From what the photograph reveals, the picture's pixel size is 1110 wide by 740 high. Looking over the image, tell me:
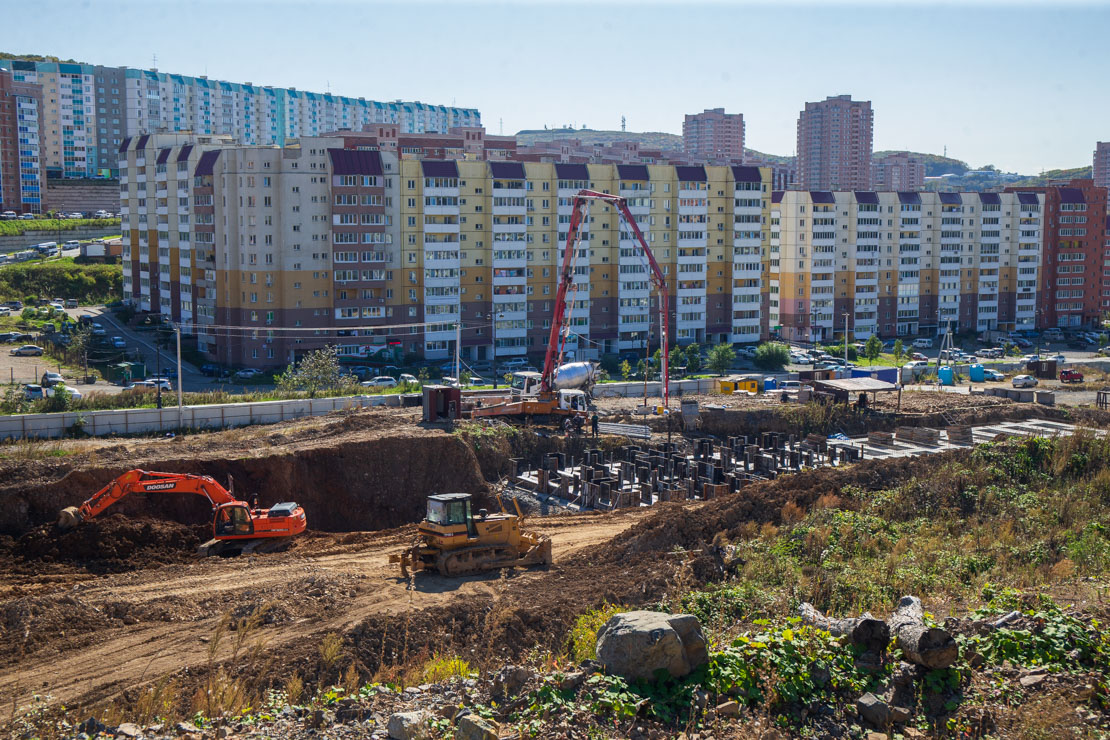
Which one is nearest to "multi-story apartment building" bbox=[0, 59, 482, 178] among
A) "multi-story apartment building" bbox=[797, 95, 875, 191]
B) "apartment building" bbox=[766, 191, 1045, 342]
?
"apartment building" bbox=[766, 191, 1045, 342]

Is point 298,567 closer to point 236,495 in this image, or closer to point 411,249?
point 236,495

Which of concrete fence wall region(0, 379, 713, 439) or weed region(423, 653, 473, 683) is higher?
concrete fence wall region(0, 379, 713, 439)

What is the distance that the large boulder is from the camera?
9.84 m

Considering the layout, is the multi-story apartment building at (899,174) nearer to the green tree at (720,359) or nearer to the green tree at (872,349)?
the green tree at (872,349)

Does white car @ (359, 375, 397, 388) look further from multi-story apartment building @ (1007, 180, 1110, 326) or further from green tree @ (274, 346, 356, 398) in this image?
multi-story apartment building @ (1007, 180, 1110, 326)

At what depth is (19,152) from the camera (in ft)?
289

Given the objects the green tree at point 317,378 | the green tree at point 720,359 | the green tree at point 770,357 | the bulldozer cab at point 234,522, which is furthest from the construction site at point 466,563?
the green tree at point 770,357

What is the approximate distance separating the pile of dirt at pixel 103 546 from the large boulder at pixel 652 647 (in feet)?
38.9

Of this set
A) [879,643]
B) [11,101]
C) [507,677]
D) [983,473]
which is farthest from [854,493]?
[11,101]

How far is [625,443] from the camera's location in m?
Answer: 30.0

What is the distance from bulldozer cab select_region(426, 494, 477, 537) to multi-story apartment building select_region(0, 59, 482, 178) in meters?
86.3

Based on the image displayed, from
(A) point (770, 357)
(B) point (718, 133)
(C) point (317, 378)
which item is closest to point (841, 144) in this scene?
(B) point (718, 133)

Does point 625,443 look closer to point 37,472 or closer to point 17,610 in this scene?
point 37,472

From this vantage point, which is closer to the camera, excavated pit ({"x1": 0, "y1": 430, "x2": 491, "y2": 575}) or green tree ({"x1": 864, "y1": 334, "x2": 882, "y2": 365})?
excavated pit ({"x1": 0, "y1": 430, "x2": 491, "y2": 575})
